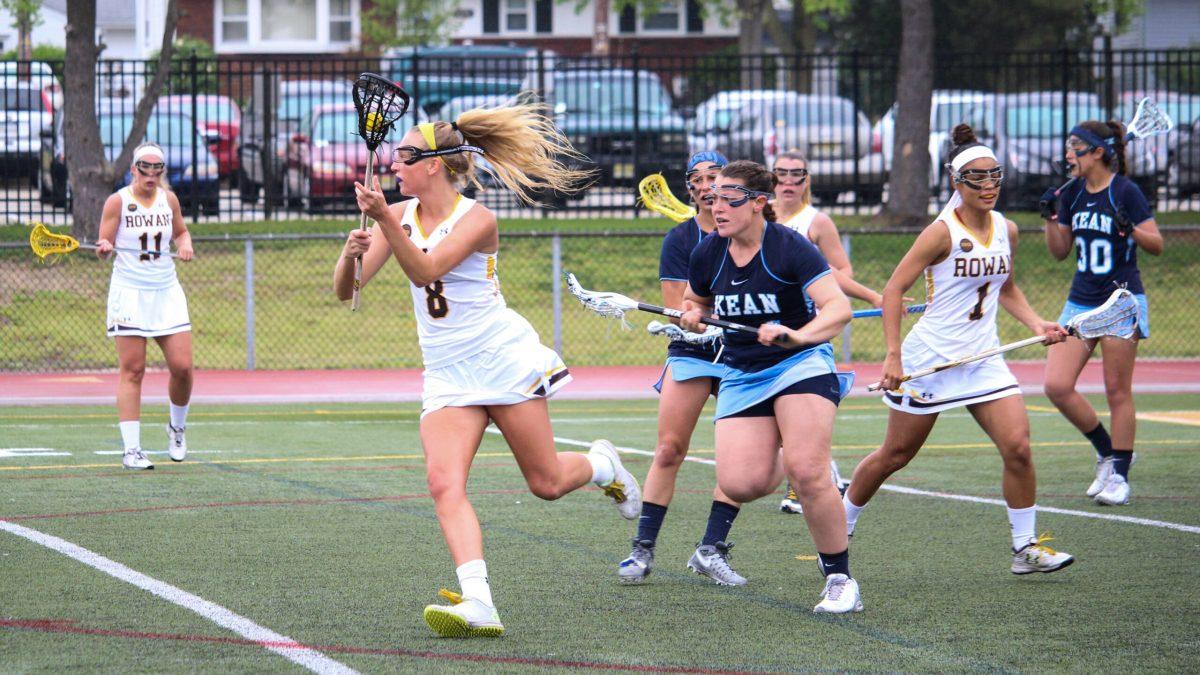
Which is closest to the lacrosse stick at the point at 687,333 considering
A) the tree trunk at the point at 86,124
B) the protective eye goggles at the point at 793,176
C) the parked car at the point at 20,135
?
A: the protective eye goggles at the point at 793,176

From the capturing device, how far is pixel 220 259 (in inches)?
857

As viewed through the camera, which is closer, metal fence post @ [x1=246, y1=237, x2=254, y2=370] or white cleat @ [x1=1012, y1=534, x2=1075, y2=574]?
white cleat @ [x1=1012, y1=534, x2=1075, y2=574]

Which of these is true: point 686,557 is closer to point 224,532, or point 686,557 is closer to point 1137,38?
point 224,532

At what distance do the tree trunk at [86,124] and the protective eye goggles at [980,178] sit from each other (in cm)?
1682

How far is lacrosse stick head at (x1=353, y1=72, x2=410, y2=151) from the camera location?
21.2 ft

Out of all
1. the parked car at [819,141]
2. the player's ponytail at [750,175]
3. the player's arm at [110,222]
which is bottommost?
the player's arm at [110,222]

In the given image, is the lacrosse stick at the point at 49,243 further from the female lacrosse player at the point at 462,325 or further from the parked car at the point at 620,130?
the parked car at the point at 620,130

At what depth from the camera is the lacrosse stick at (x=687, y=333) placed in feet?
22.6

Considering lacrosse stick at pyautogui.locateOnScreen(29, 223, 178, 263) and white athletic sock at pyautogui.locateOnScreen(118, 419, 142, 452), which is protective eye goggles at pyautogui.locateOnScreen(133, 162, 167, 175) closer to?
lacrosse stick at pyautogui.locateOnScreen(29, 223, 178, 263)

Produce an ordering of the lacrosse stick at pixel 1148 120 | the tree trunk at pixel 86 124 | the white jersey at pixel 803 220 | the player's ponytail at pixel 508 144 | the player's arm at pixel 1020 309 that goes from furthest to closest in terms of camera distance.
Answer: the tree trunk at pixel 86 124 → the lacrosse stick at pixel 1148 120 → the white jersey at pixel 803 220 → the player's arm at pixel 1020 309 → the player's ponytail at pixel 508 144

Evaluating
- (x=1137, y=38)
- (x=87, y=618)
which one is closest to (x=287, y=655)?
(x=87, y=618)

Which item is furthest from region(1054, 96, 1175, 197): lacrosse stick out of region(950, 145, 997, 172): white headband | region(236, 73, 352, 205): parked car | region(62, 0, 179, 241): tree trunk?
region(236, 73, 352, 205): parked car

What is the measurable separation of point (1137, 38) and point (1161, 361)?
121ft

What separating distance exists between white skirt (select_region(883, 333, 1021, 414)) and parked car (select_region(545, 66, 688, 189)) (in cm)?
1713
